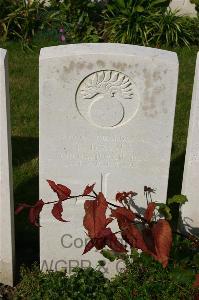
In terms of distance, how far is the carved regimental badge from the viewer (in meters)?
3.49

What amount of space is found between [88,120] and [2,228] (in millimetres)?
957

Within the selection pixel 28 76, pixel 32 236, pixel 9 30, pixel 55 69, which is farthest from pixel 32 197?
pixel 9 30

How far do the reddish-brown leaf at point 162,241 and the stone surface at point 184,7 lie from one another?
671cm

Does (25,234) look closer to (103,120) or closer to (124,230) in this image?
(103,120)

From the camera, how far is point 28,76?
7324mm

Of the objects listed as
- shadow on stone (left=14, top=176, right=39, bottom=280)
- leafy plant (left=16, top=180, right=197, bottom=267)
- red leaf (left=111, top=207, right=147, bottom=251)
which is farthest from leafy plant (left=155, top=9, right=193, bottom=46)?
red leaf (left=111, top=207, right=147, bottom=251)

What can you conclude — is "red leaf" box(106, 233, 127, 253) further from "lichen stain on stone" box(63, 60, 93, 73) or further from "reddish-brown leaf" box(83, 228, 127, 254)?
"lichen stain on stone" box(63, 60, 93, 73)

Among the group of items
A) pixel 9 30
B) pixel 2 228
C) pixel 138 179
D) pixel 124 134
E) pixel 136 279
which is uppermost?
pixel 9 30

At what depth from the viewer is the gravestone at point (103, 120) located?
3432 millimetres

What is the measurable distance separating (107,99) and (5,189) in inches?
34.8

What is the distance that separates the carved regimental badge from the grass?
1.36 metres

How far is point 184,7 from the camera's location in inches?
354

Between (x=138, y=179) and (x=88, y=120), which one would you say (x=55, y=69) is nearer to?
(x=88, y=120)

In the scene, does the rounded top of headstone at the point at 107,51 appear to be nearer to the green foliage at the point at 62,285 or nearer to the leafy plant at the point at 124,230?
the leafy plant at the point at 124,230
